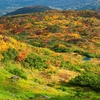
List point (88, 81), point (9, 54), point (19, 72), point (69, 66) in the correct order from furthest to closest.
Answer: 1. point (69, 66)
2. point (9, 54)
3. point (88, 81)
4. point (19, 72)

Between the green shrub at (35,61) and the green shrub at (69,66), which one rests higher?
the green shrub at (35,61)

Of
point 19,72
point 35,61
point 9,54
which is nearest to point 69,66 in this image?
point 35,61

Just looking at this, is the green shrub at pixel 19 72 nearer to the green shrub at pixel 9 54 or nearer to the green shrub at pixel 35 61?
the green shrub at pixel 9 54

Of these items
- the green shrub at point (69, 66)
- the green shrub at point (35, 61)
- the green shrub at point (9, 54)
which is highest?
the green shrub at point (9, 54)

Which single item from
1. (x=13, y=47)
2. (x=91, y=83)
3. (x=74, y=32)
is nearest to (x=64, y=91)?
(x=91, y=83)

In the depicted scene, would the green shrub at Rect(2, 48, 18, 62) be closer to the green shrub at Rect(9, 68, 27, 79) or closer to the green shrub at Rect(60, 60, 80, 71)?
the green shrub at Rect(9, 68, 27, 79)

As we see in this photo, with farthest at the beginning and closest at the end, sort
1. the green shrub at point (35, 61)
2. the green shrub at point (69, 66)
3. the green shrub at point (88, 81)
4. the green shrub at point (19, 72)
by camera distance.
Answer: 1. the green shrub at point (69, 66)
2. the green shrub at point (35, 61)
3. the green shrub at point (88, 81)
4. the green shrub at point (19, 72)

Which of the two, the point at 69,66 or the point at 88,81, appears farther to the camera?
the point at 69,66

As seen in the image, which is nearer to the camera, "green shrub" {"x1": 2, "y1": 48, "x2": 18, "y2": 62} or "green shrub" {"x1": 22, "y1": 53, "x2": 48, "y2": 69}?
"green shrub" {"x1": 2, "y1": 48, "x2": 18, "y2": 62}

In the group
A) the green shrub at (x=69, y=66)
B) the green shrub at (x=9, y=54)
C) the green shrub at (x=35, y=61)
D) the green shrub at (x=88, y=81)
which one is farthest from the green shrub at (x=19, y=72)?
the green shrub at (x=69, y=66)

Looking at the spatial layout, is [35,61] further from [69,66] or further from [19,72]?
[19,72]

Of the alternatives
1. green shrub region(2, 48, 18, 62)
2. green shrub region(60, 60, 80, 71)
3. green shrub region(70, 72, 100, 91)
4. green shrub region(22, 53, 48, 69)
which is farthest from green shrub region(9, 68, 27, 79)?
green shrub region(60, 60, 80, 71)

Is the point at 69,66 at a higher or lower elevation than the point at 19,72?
lower

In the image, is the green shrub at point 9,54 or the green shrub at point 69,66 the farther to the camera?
the green shrub at point 69,66
